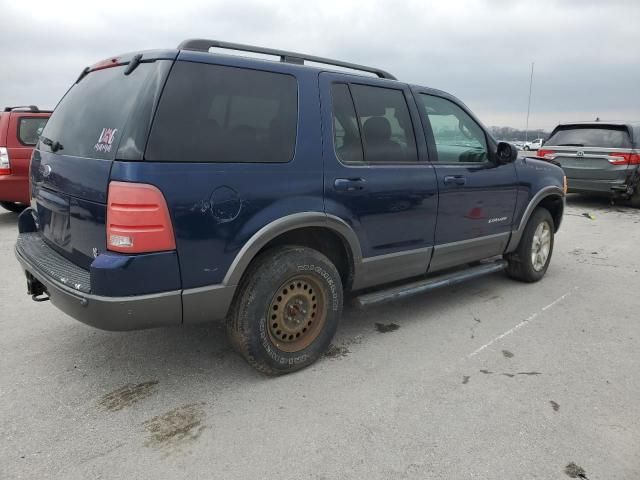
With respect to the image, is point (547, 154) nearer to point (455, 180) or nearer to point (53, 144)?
point (455, 180)

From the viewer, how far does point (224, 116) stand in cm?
272

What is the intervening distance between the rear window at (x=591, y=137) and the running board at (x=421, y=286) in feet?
23.3

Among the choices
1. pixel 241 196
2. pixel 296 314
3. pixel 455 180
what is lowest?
pixel 296 314

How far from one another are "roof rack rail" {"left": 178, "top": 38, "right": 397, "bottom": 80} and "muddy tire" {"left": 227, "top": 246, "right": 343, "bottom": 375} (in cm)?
125

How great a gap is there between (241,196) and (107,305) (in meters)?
0.87

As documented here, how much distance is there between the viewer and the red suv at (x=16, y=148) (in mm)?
7477

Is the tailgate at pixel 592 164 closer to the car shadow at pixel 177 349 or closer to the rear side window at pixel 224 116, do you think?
the car shadow at pixel 177 349

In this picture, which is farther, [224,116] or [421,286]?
[421,286]

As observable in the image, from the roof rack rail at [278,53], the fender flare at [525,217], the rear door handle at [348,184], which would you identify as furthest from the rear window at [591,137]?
the rear door handle at [348,184]

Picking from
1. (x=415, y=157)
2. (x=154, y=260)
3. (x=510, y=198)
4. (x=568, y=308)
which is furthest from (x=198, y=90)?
(x=568, y=308)

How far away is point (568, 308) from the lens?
14.7 ft

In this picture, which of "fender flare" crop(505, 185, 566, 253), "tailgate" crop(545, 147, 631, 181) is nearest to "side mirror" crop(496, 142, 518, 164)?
"fender flare" crop(505, 185, 566, 253)

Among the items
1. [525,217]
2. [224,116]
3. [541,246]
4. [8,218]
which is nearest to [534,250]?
[541,246]

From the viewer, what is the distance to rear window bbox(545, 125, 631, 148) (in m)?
10.0
